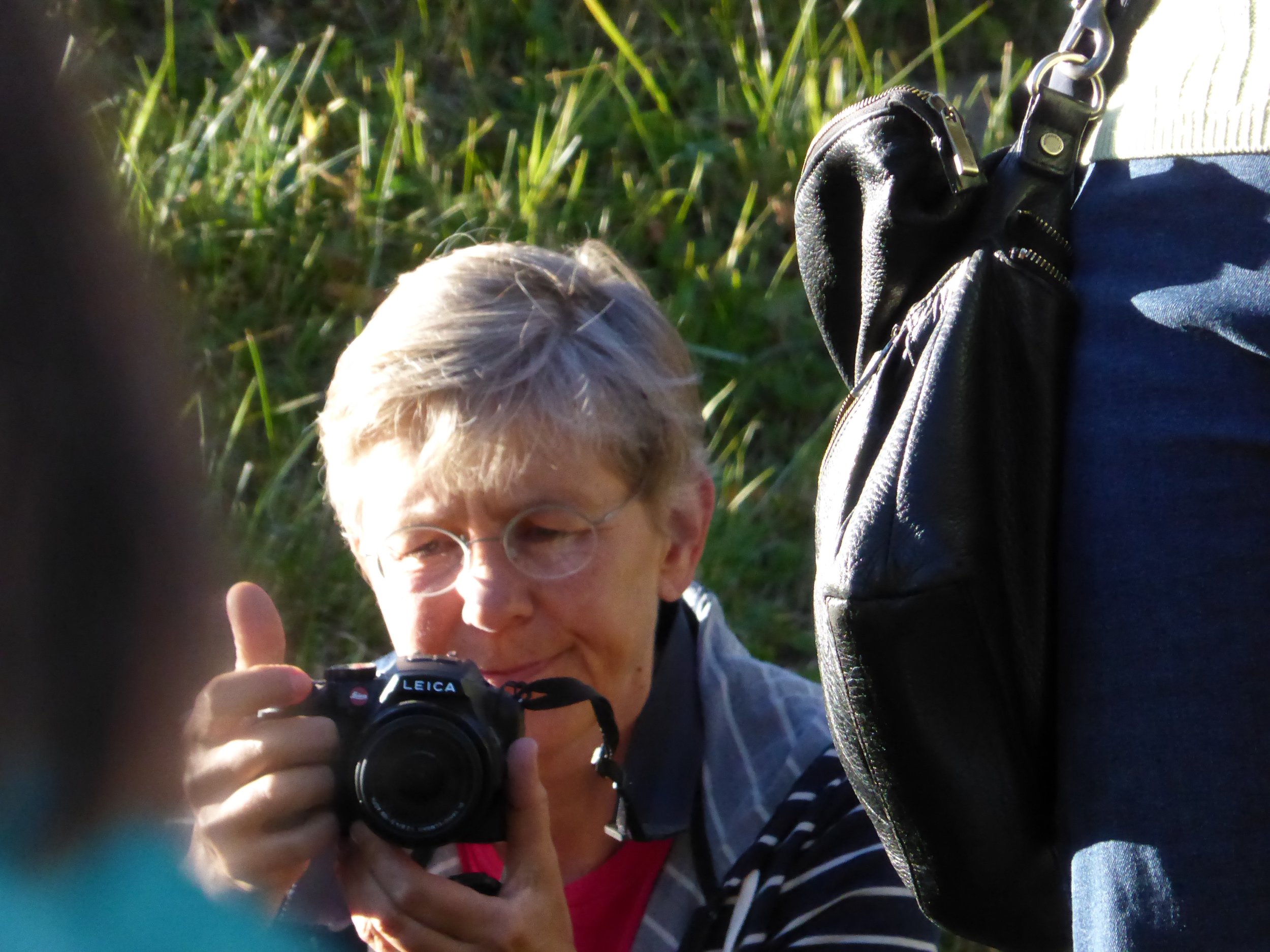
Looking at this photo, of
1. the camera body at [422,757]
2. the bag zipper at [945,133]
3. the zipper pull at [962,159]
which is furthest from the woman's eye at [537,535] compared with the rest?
the zipper pull at [962,159]

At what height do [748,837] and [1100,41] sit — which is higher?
[1100,41]

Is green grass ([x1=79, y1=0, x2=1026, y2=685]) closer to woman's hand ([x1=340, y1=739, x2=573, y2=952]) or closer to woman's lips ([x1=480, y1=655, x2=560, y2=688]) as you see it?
woman's lips ([x1=480, y1=655, x2=560, y2=688])

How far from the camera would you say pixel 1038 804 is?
106cm

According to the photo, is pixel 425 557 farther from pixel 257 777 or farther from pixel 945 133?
pixel 945 133

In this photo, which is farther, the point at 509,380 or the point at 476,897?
the point at 509,380

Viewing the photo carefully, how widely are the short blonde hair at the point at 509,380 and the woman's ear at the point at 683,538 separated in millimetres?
25

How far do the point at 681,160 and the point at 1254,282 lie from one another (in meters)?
3.04

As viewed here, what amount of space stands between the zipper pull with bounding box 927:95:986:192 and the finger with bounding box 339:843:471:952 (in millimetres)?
824

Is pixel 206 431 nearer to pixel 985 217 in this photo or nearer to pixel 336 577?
pixel 336 577

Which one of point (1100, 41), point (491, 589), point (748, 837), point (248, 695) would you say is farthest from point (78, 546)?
point (748, 837)

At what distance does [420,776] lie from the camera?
162 cm

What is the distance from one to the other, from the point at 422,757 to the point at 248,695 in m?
0.18

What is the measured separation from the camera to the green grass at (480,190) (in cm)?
325

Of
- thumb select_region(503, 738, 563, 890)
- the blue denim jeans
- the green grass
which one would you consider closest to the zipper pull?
the blue denim jeans
